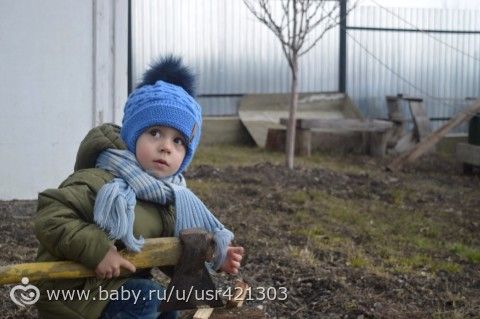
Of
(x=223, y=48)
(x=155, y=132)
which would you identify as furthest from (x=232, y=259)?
→ (x=223, y=48)

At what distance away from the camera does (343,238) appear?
19.9 feet

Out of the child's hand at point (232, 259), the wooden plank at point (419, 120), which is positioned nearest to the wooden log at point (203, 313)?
the child's hand at point (232, 259)

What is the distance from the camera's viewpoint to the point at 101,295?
2.62 metres

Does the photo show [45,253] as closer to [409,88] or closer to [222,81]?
[222,81]

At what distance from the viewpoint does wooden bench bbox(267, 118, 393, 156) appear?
10758 mm

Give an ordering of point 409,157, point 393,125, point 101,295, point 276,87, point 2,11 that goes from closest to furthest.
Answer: point 101,295
point 2,11
point 409,157
point 393,125
point 276,87

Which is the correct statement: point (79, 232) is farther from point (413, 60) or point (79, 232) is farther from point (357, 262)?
point (413, 60)

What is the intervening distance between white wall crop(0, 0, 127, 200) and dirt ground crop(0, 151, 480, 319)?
0.34 meters

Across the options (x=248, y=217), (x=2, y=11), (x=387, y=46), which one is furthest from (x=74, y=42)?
(x=387, y=46)

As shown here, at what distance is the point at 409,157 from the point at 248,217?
158 inches

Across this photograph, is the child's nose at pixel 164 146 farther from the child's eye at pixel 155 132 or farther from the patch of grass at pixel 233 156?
the patch of grass at pixel 233 156

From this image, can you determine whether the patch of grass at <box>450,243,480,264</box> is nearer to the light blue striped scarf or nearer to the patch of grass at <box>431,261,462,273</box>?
the patch of grass at <box>431,261,462,273</box>

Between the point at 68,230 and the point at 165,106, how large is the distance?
A: 21.6 inches

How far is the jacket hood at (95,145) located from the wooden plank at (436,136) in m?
7.15
